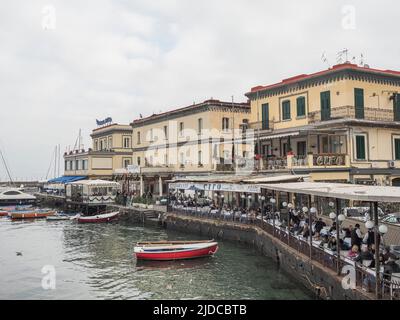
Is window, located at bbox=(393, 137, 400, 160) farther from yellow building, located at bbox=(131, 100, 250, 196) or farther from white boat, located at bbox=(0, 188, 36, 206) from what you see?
white boat, located at bbox=(0, 188, 36, 206)

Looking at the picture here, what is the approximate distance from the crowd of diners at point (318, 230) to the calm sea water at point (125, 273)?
2350 mm

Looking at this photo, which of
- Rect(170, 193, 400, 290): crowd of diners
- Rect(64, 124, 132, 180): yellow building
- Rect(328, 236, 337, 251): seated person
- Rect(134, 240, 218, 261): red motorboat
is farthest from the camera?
Rect(64, 124, 132, 180): yellow building

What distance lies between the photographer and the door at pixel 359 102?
1348 inches

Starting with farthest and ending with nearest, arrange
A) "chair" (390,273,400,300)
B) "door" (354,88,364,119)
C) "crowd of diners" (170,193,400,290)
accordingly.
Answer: "door" (354,88,364,119) < "crowd of diners" (170,193,400,290) < "chair" (390,273,400,300)

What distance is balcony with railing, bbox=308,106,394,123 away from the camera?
33.8m

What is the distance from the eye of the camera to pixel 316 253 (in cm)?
1862

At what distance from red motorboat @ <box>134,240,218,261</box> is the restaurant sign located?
11.7 m

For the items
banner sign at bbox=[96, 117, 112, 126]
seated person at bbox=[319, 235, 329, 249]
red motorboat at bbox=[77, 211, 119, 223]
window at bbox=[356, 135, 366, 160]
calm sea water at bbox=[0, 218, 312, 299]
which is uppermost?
banner sign at bbox=[96, 117, 112, 126]

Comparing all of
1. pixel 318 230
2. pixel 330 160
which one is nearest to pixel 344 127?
pixel 330 160

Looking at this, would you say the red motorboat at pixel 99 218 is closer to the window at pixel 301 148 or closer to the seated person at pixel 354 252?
the window at pixel 301 148

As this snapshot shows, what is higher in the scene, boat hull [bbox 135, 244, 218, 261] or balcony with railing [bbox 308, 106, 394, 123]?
balcony with railing [bbox 308, 106, 394, 123]

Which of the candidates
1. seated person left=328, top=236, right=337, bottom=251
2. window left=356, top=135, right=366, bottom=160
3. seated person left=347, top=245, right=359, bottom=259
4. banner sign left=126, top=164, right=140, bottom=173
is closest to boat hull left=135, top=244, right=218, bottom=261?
seated person left=328, top=236, right=337, bottom=251

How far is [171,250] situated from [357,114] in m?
18.4
